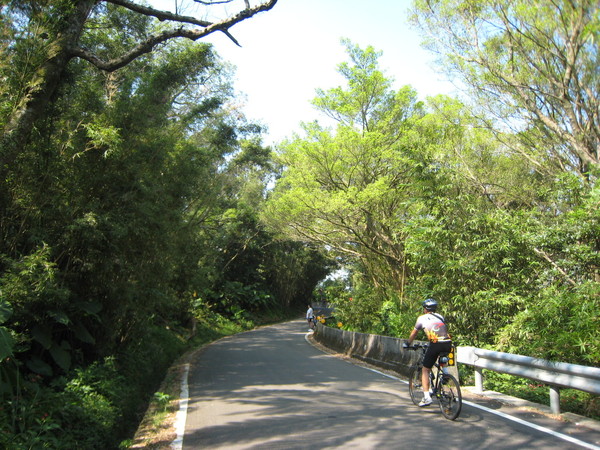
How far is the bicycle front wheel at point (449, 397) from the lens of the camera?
19.6 ft

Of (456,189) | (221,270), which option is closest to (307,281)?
(221,270)

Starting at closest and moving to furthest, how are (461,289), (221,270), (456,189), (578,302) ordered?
(578,302) < (461,289) < (456,189) < (221,270)

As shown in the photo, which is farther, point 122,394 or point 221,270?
point 221,270

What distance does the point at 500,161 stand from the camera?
17.7 meters

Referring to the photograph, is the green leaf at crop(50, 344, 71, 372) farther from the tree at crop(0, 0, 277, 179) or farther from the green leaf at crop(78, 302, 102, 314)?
the tree at crop(0, 0, 277, 179)

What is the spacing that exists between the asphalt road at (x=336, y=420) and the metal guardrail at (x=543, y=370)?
50cm

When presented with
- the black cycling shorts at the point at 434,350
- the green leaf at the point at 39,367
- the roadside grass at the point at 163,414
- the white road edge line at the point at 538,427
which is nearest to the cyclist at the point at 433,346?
the black cycling shorts at the point at 434,350

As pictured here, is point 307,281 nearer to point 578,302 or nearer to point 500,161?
point 500,161

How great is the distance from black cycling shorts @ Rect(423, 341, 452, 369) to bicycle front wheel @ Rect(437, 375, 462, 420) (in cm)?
27

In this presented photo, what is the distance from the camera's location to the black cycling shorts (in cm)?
646

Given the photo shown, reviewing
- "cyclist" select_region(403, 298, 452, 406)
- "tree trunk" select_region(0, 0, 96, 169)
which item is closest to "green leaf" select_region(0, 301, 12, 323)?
"tree trunk" select_region(0, 0, 96, 169)

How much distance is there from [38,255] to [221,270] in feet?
88.4

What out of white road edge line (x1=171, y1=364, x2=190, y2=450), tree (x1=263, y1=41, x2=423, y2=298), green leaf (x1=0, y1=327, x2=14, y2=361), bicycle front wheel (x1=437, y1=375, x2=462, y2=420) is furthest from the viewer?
tree (x1=263, y1=41, x2=423, y2=298)

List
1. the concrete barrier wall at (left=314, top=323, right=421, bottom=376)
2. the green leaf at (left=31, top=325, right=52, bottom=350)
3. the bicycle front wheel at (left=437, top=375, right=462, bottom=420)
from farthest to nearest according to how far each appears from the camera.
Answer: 1. the concrete barrier wall at (left=314, top=323, right=421, bottom=376)
2. the green leaf at (left=31, top=325, right=52, bottom=350)
3. the bicycle front wheel at (left=437, top=375, right=462, bottom=420)
